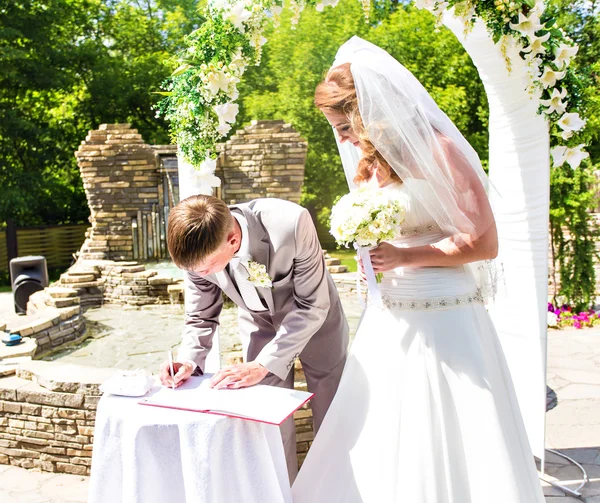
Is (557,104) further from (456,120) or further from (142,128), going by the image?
(142,128)

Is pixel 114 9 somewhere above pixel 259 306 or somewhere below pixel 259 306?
above

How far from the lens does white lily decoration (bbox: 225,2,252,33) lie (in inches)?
119

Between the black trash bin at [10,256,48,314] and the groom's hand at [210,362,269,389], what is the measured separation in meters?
7.05

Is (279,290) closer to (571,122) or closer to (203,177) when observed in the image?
(203,177)

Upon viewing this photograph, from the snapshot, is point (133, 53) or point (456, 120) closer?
point (456, 120)

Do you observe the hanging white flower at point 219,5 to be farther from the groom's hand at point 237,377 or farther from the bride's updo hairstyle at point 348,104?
the groom's hand at point 237,377

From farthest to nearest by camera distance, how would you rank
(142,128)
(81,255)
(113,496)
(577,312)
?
(142,128) → (81,255) → (577,312) → (113,496)

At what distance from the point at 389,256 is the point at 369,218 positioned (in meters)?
0.20

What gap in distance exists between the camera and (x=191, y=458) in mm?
2047

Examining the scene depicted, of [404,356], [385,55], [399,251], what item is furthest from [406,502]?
[385,55]

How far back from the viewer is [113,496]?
2.17 meters

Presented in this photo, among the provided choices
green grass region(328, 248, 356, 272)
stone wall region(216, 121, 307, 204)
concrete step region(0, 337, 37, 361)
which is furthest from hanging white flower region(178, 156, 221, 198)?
green grass region(328, 248, 356, 272)

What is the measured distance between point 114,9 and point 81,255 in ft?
43.6

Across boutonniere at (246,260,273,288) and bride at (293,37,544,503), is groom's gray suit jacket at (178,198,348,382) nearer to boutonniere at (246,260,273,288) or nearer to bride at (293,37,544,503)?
boutonniere at (246,260,273,288)
